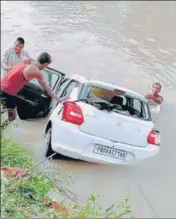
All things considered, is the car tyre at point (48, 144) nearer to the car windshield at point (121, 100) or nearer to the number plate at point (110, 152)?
the number plate at point (110, 152)

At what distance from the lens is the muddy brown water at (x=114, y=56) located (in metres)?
7.86

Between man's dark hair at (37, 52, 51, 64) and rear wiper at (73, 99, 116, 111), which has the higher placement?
man's dark hair at (37, 52, 51, 64)

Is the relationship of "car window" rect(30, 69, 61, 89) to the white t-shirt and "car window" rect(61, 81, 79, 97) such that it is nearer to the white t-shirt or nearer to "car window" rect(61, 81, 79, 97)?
"car window" rect(61, 81, 79, 97)

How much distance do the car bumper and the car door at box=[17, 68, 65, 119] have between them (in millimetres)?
1263

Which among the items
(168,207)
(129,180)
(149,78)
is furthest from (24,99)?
(149,78)

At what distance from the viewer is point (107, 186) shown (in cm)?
783

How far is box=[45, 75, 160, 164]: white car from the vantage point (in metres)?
7.76

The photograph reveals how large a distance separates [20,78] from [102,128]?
1.39m

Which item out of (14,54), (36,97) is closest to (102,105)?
(36,97)

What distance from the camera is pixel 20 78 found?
7801mm

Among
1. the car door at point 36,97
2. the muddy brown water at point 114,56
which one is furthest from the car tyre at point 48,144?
the car door at point 36,97

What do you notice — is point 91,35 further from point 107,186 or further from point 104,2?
point 107,186

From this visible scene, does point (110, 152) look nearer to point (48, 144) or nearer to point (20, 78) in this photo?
point (48, 144)

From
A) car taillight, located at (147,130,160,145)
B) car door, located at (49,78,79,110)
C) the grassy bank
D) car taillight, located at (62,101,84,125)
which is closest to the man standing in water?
car taillight, located at (62,101,84,125)
